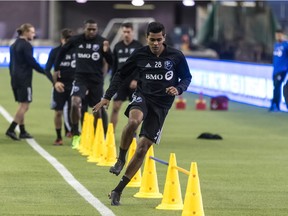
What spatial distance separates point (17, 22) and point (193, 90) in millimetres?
Answer: 34332

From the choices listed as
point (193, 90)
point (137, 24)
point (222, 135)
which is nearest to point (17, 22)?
point (137, 24)

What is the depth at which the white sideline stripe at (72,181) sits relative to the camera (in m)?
12.7

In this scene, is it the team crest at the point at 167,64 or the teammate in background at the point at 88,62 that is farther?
the teammate in background at the point at 88,62

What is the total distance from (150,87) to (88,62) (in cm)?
671

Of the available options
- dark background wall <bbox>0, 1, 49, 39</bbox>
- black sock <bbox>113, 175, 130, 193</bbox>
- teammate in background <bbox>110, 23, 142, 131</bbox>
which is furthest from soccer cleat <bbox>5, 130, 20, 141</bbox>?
dark background wall <bbox>0, 1, 49, 39</bbox>

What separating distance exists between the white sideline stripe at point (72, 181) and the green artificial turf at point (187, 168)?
0.08 meters

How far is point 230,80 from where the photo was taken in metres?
34.4

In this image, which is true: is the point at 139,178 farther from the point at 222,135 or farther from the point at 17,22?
the point at 17,22

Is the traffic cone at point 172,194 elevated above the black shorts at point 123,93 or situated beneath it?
elevated above

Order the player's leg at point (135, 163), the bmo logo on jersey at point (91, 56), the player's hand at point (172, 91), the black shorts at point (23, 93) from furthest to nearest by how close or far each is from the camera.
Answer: the black shorts at point (23, 93) < the bmo logo on jersey at point (91, 56) < the player's leg at point (135, 163) < the player's hand at point (172, 91)

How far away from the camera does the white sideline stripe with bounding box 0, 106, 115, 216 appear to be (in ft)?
41.7

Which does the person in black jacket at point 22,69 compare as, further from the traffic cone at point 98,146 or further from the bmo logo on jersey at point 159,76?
the bmo logo on jersey at point 159,76

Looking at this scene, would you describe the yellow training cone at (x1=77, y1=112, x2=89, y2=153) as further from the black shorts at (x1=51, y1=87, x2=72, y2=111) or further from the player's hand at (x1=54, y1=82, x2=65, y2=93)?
the black shorts at (x1=51, y1=87, x2=72, y2=111)

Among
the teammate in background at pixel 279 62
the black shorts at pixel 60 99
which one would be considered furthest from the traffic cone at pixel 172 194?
the teammate in background at pixel 279 62
